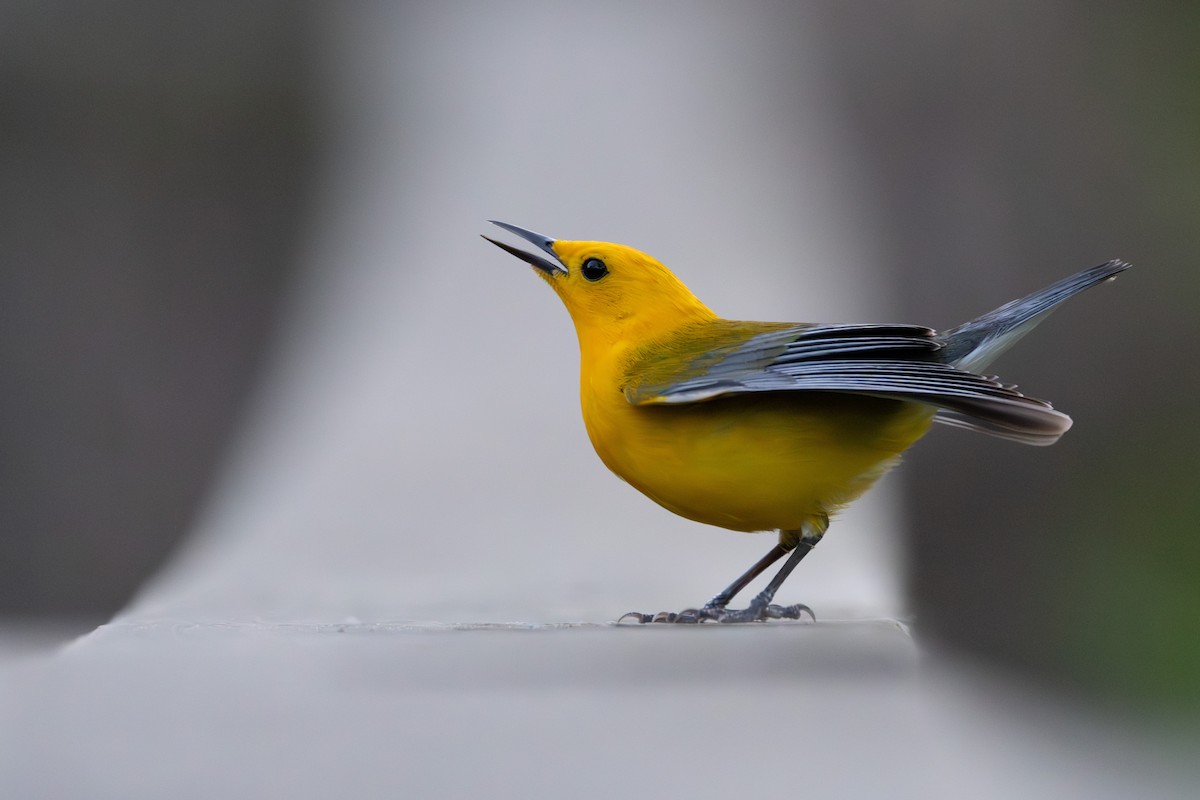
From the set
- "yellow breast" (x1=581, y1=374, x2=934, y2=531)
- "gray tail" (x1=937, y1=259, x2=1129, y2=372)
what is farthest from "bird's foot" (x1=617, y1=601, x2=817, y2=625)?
"gray tail" (x1=937, y1=259, x2=1129, y2=372)

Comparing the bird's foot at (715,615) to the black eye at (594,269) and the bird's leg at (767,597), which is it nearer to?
the bird's leg at (767,597)

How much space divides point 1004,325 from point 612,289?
0.61 m

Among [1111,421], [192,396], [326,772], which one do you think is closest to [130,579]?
[192,396]

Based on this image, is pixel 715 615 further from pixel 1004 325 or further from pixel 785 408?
pixel 1004 325

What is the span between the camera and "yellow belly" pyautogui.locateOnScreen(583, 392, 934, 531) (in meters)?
1.58

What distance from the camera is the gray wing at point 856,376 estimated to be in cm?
145

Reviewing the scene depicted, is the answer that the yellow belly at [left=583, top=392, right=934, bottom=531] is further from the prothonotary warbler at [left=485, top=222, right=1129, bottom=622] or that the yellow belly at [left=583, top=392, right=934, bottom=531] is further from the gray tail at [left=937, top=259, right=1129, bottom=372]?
the gray tail at [left=937, top=259, right=1129, bottom=372]

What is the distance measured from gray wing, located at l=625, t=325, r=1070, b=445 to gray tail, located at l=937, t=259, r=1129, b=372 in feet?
0.30

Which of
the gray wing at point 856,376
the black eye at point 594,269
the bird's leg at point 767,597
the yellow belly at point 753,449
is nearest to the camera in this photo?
the gray wing at point 856,376

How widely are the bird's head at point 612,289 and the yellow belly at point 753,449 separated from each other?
197 mm

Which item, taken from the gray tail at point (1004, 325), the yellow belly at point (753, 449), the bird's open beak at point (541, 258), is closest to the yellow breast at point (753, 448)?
the yellow belly at point (753, 449)

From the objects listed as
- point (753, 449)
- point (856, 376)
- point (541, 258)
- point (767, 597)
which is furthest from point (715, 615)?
point (541, 258)

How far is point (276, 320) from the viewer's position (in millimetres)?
4078

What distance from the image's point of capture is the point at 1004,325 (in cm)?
176
